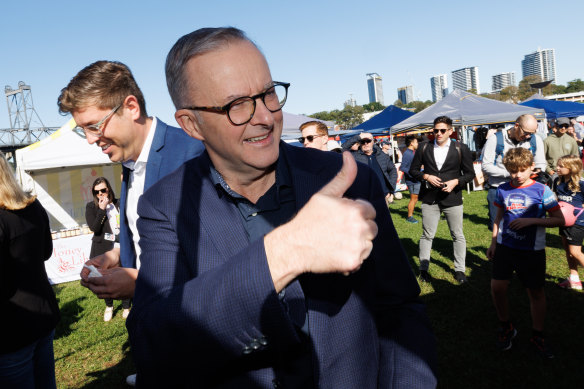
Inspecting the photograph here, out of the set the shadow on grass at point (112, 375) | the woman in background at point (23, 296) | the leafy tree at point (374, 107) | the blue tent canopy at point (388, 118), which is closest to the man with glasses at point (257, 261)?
the woman in background at point (23, 296)

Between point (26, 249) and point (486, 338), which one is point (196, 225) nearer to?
point (26, 249)

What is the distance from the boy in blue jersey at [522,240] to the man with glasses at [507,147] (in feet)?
5.28

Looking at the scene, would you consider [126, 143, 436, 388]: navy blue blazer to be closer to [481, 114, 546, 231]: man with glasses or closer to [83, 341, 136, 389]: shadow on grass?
[83, 341, 136, 389]: shadow on grass

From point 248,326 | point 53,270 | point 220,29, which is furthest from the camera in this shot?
point 53,270

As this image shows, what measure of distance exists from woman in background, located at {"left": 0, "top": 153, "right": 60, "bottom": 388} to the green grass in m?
2.19

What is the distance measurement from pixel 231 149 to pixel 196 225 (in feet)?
0.99

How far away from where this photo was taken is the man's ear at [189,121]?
1381mm

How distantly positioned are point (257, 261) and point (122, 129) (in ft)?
6.03

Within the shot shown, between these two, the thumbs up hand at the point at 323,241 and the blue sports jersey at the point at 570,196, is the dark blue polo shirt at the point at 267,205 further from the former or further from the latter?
the blue sports jersey at the point at 570,196

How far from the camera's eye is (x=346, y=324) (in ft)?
3.78

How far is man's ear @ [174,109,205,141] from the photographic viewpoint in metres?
1.38

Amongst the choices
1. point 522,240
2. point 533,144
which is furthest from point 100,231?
point 533,144

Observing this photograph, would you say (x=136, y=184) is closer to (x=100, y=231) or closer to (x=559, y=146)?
(x=100, y=231)

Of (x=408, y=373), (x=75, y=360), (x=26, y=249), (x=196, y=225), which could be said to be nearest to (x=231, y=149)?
(x=196, y=225)
